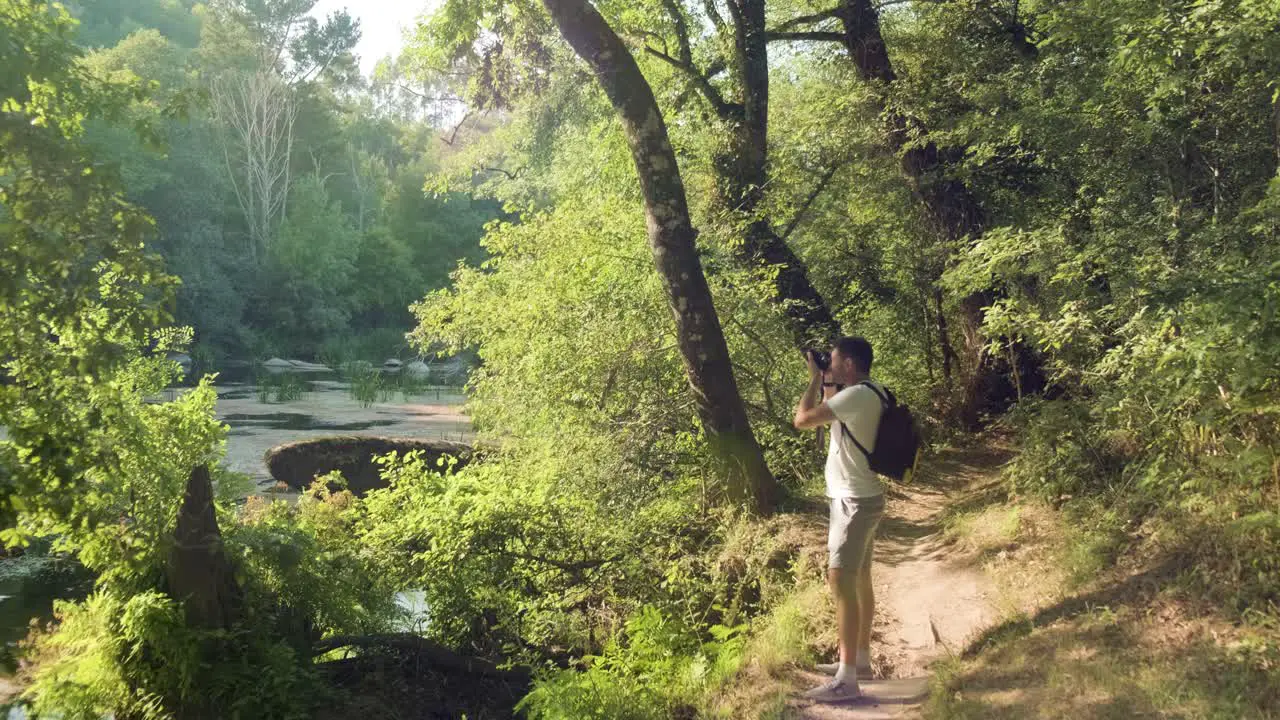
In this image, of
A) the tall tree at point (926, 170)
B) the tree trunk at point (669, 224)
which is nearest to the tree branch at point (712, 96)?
the tall tree at point (926, 170)

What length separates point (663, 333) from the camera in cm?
863

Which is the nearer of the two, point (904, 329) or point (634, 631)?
point (634, 631)

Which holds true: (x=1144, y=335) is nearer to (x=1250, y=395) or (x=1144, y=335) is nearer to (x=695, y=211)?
(x=1250, y=395)

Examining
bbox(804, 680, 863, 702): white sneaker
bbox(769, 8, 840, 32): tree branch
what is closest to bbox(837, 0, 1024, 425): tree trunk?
bbox(769, 8, 840, 32): tree branch

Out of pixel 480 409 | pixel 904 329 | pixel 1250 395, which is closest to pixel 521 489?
pixel 480 409

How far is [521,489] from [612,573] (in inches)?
49.0

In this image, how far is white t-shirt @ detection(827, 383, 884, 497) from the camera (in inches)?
184

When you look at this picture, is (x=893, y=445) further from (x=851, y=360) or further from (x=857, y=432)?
(x=851, y=360)

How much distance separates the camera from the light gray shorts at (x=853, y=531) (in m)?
4.71

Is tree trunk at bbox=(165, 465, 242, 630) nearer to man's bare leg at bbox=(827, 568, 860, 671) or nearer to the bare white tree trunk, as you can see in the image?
man's bare leg at bbox=(827, 568, 860, 671)

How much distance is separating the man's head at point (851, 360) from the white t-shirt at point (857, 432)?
98 millimetres

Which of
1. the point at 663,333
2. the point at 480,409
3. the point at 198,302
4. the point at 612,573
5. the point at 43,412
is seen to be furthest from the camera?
the point at 198,302

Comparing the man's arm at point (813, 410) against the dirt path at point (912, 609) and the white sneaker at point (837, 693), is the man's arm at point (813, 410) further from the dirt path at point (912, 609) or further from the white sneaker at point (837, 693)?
the dirt path at point (912, 609)

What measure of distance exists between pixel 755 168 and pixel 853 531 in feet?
22.7
